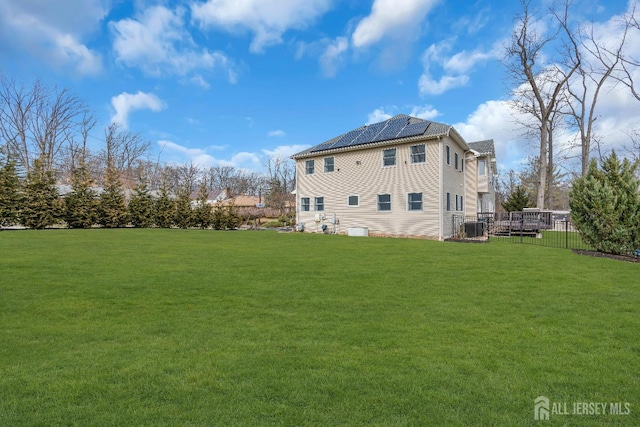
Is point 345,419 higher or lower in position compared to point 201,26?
lower

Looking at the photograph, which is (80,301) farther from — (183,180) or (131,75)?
(183,180)

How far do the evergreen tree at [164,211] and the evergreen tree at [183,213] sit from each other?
0.30 meters

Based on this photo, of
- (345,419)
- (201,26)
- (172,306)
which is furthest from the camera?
(201,26)

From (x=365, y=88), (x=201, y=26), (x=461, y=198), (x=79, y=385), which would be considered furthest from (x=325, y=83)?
(x=79, y=385)

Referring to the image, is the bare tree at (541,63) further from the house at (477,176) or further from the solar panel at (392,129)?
the solar panel at (392,129)

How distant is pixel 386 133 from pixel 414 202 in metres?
4.45

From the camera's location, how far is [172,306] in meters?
4.84

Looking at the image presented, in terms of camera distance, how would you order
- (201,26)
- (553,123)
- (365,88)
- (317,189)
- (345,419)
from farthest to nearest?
1. (553,123)
2. (317,189)
3. (365,88)
4. (201,26)
5. (345,419)

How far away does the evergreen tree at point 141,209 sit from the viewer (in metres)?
23.5

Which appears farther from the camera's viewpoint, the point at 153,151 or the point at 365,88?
the point at 153,151

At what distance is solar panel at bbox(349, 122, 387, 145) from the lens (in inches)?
771

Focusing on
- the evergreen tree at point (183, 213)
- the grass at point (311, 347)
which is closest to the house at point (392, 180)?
the evergreen tree at point (183, 213)

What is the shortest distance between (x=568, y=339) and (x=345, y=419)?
2.79 m

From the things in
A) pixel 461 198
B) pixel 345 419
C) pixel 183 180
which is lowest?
pixel 345 419
